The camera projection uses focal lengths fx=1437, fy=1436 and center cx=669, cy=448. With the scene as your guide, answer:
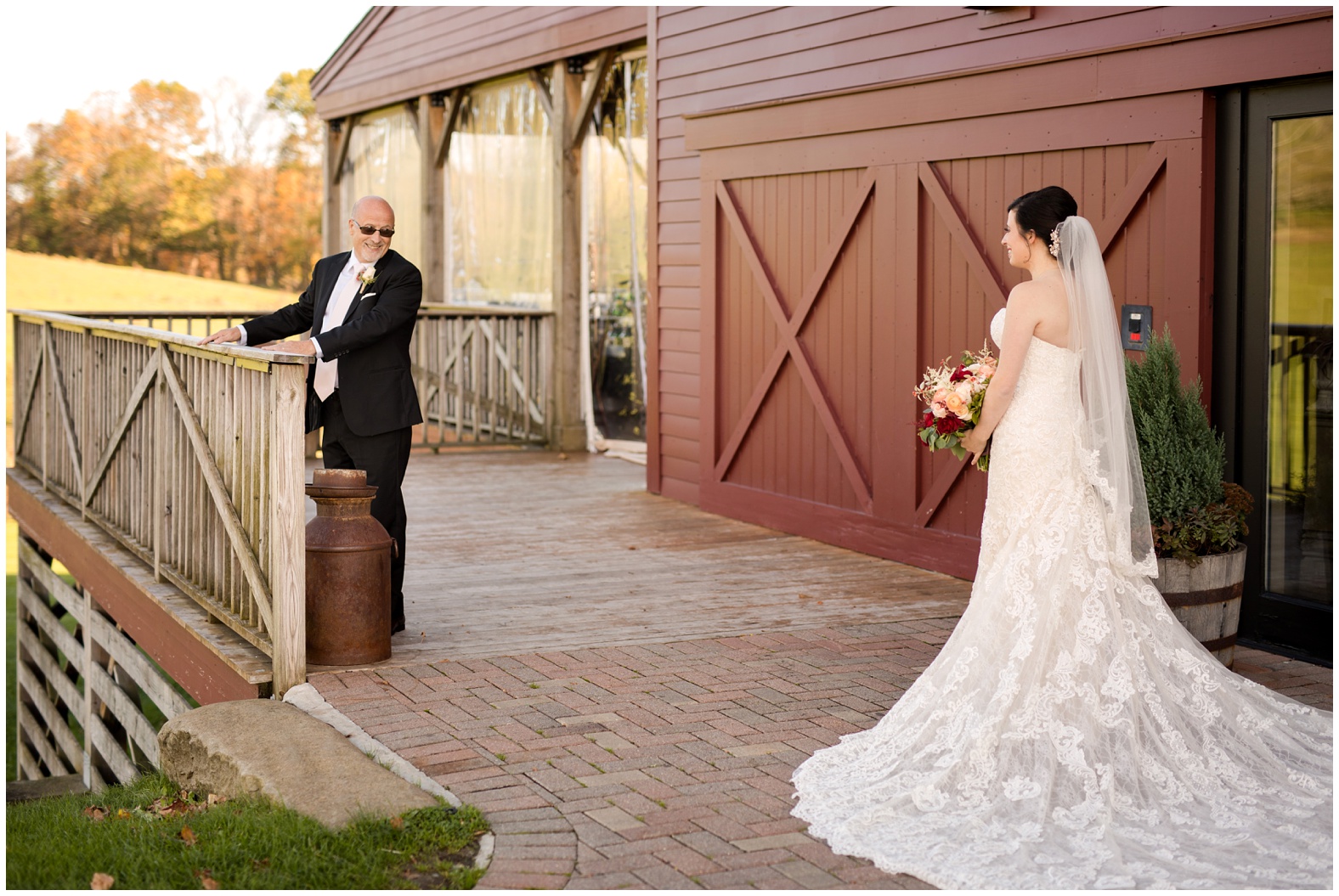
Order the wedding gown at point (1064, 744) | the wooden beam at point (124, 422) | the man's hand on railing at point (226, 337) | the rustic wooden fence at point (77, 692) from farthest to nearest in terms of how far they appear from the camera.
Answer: the rustic wooden fence at point (77, 692) → the wooden beam at point (124, 422) → the man's hand on railing at point (226, 337) → the wedding gown at point (1064, 744)

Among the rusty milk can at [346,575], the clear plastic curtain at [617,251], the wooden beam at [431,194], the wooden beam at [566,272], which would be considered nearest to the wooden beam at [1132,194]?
the rusty milk can at [346,575]

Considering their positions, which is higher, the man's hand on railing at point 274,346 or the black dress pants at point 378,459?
the man's hand on railing at point 274,346

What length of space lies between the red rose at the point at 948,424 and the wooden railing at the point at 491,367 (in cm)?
867

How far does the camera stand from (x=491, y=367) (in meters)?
13.6

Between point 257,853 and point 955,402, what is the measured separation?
2624 millimetres

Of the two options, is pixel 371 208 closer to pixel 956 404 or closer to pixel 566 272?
pixel 956 404

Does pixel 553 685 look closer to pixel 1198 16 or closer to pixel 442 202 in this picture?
pixel 1198 16

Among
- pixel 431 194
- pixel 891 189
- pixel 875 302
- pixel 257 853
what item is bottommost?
pixel 257 853

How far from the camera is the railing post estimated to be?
531 cm

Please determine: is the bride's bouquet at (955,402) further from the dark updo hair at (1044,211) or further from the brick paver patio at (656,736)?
the brick paver patio at (656,736)

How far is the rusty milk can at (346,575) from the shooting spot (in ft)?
18.5

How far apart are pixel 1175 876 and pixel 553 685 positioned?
259 centimetres

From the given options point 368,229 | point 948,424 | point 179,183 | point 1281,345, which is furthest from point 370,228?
point 179,183

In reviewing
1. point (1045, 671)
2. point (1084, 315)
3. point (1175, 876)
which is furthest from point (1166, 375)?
point (1175, 876)
